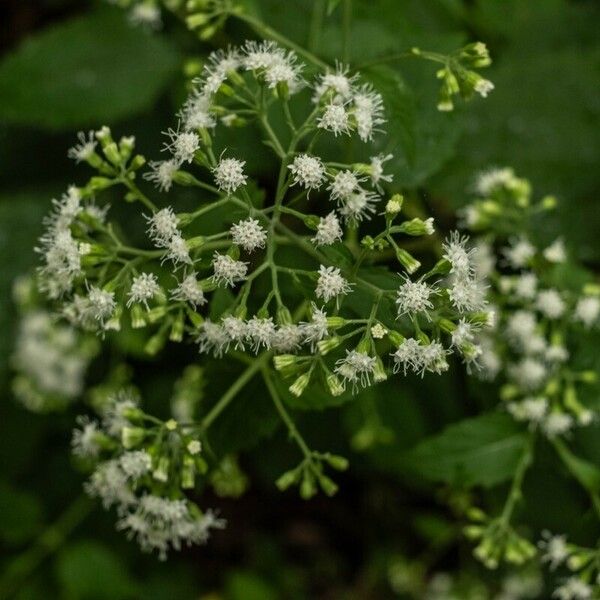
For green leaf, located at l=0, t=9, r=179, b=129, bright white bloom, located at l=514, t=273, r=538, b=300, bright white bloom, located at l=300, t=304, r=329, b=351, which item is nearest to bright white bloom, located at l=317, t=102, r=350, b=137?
bright white bloom, located at l=300, t=304, r=329, b=351

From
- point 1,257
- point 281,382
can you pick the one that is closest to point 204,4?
point 281,382

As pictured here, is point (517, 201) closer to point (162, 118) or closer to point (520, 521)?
Result: point (520, 521)

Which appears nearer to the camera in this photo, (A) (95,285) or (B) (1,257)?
(A) (95,285)

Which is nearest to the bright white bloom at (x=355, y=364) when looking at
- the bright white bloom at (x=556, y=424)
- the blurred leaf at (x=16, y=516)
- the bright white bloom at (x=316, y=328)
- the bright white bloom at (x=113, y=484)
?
the bright white bloom at (x=316, y=328)

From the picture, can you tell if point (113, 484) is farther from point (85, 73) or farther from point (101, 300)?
point (85, 73)

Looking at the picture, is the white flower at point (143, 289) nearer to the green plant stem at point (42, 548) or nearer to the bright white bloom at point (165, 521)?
the bright white bloom at point (165, 521)

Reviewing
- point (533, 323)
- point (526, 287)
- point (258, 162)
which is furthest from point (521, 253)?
point (258, 162)

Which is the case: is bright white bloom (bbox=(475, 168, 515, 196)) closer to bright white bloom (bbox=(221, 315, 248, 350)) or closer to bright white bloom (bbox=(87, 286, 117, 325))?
bright white bloom (bbox=(221, 315, 248, 350))
